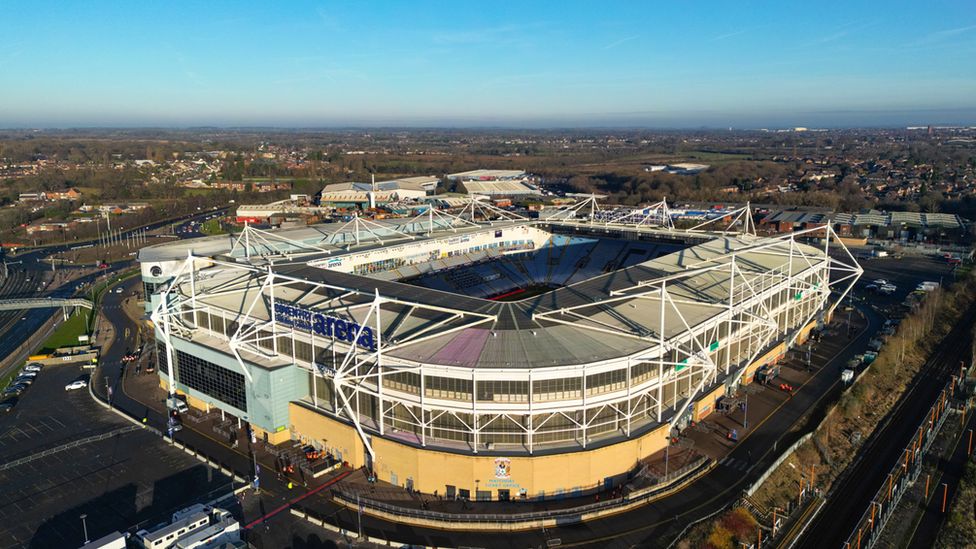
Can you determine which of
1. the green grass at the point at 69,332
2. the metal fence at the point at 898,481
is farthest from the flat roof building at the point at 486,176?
the metal fence at the point at 898,481

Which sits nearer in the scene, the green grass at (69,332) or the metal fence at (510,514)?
the metal fence at (510,514)

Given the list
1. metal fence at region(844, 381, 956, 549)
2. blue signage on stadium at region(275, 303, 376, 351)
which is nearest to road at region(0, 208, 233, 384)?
blue signage on stadium at region(275, 303, 376, 351)

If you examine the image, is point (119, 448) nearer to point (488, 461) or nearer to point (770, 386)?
point (488, 461)

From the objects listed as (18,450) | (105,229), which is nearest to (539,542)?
(18,450)

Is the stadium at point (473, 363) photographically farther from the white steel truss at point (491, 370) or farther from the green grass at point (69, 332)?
the green grass at point (69, 332)

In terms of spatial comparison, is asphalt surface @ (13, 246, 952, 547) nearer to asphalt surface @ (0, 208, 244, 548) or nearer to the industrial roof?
asphalt surface @ (0, 208, 244, 548)

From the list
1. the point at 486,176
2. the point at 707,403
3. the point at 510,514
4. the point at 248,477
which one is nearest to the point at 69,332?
the point at 248,477
